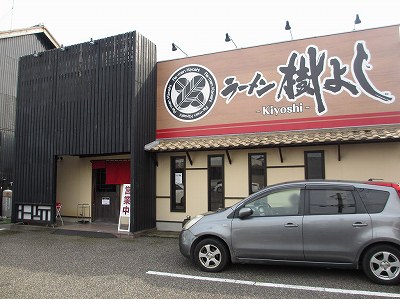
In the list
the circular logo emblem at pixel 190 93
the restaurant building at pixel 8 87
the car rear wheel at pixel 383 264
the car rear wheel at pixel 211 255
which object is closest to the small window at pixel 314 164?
the circular logo emblem at pixel 190 93

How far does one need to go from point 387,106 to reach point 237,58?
450 cm

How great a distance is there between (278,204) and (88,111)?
7491mm

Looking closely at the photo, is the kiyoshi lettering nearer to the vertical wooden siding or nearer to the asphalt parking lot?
the asphalt parking lot

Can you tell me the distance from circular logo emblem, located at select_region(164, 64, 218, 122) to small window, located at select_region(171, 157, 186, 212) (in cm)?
143

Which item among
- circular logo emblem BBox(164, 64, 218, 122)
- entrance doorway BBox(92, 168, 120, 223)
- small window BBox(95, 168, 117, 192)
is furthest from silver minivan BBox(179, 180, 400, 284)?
small window BBox(95, 168, 117, 192)

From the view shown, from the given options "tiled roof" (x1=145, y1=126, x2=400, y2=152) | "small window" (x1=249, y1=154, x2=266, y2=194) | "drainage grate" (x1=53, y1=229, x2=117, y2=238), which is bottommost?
"drainage grate" (x1=53, y1=229, x2=117, y2=238)

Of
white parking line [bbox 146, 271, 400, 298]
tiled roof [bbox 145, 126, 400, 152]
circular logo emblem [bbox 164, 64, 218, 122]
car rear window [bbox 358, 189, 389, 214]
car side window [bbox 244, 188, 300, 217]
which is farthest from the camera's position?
circular logo emblem [bbox 164, 64, 218, 122]

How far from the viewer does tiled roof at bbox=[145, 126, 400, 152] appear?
8.38 m

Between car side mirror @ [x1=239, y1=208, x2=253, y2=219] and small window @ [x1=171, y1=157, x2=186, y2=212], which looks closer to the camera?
car side mirror @ [x1=239, y1=208, x2=253, y2=219]

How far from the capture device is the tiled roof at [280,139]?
8.38m

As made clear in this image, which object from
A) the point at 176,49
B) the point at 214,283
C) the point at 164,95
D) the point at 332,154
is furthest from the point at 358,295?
the point at 176,49

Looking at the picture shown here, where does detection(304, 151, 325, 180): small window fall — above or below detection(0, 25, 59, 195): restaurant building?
below

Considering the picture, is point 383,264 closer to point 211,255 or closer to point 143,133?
point 211,255

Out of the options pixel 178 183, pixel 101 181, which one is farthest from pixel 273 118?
pixel 101 181
